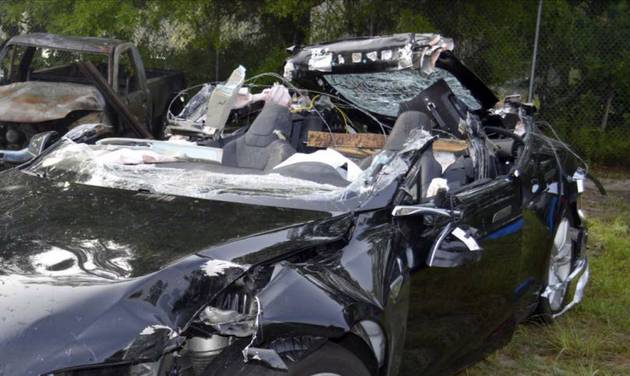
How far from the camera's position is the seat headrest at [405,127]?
13.5 ft

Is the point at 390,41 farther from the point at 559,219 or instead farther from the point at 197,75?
the point at 197,75

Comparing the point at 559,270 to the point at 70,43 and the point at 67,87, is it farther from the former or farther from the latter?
the point at 70,43

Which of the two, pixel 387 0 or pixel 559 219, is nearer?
pixel 559 219

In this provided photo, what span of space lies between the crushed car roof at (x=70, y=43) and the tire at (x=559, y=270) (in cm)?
591

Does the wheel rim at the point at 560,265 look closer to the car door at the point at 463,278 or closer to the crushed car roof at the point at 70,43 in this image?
the car door at the point at 463,278

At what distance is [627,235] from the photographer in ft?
24.7

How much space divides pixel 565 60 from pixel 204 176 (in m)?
8.56

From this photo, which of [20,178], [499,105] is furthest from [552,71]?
[20,178]

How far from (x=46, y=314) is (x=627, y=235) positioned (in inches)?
251

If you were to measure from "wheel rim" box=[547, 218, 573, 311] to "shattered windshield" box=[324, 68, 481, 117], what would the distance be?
988 millimetres

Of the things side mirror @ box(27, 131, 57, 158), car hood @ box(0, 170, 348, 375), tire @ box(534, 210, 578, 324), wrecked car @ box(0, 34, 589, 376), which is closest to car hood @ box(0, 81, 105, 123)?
wrecked car @ box(0, 34, 589, 376)

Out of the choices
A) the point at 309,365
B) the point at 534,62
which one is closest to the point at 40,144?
the point at 309,365

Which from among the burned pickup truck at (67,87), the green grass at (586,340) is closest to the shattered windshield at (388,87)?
the green grass at (586,340)

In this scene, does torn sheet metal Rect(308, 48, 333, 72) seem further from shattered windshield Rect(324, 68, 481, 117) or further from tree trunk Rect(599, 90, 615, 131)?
tree trunk Rect(599, 90, 615, 131)
